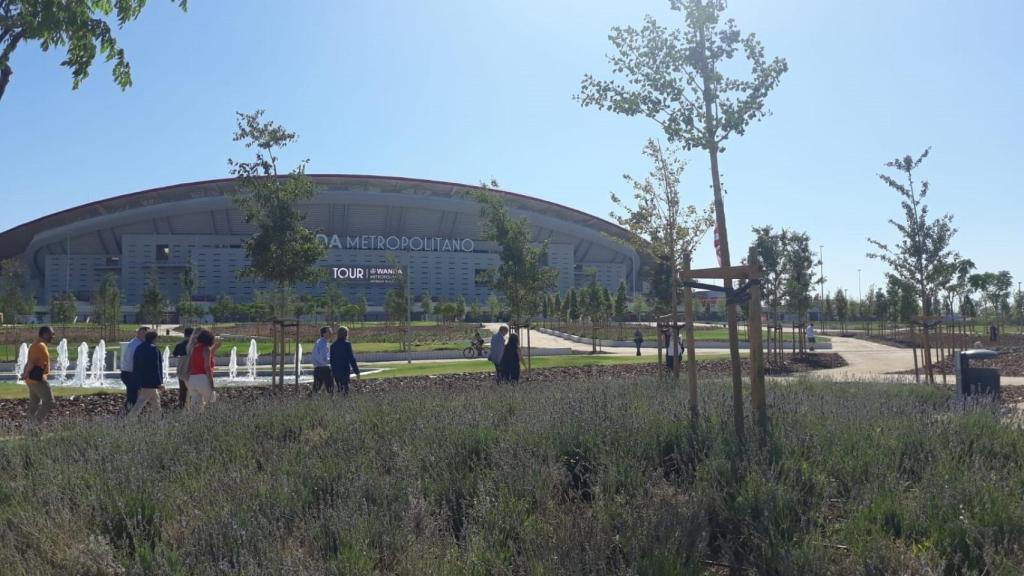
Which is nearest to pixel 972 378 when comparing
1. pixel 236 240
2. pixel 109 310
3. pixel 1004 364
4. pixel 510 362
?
pixel 510 362

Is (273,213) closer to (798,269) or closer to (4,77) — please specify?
(4,77)

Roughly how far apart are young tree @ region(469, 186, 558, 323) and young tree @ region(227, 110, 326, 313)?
19.0 feet

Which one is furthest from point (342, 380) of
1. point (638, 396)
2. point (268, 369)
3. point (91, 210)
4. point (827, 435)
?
point (91, 210)

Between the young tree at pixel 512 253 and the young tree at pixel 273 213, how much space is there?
5.79 meters

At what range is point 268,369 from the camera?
84.0 ft

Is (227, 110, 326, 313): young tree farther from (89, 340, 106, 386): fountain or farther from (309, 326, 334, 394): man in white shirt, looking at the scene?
(89, 340, 106, 386): fountain

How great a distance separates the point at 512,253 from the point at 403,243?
73.5 m

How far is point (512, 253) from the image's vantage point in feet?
66.7

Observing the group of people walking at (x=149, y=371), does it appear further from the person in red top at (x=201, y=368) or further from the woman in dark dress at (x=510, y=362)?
the woman in dark dress at (x=510, y=362)

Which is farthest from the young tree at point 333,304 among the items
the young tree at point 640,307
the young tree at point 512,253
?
the young tree at point 512,253

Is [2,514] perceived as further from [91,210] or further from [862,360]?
[91,210]

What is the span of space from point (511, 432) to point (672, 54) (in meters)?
3.63

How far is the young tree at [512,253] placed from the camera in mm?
20281

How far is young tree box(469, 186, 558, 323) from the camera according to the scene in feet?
66.5
